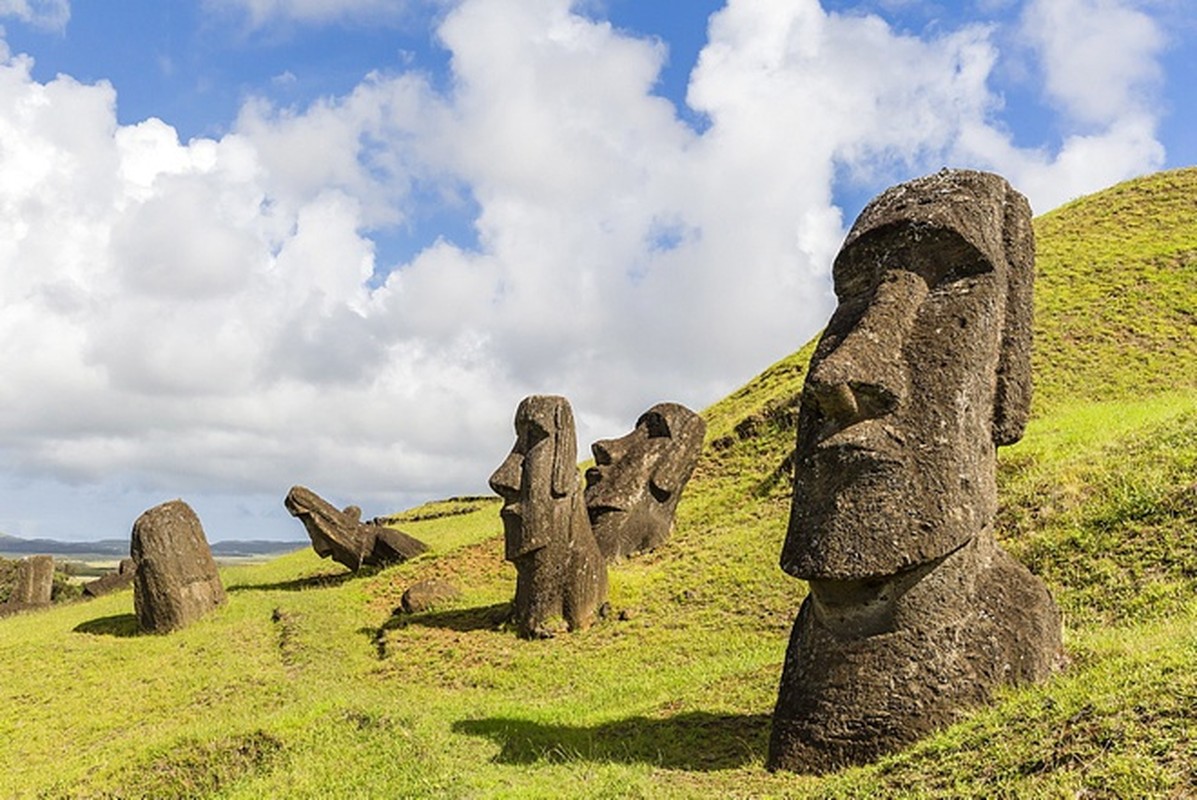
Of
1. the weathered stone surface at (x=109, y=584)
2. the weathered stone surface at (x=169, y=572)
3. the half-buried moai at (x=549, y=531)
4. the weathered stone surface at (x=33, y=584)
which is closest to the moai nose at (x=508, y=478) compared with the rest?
the half-buried moai at (x=549, y=531)

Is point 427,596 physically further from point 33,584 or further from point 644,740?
point 33,584

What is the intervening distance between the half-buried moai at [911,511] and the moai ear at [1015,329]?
19 mm

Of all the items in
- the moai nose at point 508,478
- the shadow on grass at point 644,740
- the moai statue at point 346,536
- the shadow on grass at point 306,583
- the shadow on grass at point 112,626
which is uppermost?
the moai nose at point 508,478

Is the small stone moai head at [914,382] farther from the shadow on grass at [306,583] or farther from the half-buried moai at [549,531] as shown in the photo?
the shadow on grass at [306,583]

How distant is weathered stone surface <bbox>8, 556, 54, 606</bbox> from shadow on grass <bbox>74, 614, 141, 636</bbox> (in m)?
10.4

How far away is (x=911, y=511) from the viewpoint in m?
6.88

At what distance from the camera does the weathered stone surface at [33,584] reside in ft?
94.8

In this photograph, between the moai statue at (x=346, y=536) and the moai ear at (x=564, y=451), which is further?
the moai statue at (x=346, y=536)

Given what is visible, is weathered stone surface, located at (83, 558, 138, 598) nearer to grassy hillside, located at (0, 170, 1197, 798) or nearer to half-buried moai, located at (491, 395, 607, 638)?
grassy hillside, located at (0, 170, 1197, 798)

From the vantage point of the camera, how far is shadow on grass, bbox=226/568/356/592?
23.0 metres

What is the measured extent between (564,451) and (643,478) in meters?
5.24

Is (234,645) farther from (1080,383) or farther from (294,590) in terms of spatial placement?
(1080,383)

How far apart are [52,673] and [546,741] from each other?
36.5 feet

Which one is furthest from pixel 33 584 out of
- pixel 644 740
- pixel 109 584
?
pixel 644 740
